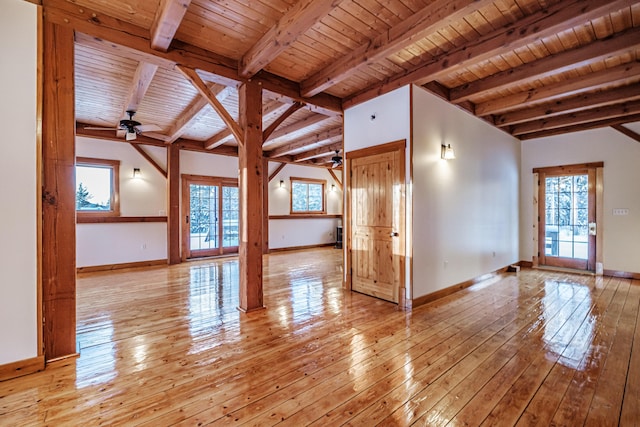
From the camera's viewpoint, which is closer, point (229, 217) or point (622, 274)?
point (622, 274)

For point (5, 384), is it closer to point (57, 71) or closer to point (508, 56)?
point (57, 71)

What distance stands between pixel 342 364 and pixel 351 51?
3278 mm

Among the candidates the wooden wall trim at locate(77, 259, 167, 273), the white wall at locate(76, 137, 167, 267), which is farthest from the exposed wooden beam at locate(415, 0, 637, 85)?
the wooden wall trim at locate(77, 259, 167, 273)

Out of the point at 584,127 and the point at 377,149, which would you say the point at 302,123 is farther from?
the point at 584,127

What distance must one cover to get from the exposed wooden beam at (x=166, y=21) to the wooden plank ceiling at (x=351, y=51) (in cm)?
1

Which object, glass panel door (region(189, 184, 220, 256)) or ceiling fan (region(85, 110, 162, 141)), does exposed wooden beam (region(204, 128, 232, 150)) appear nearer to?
glass panel door (region(189, 184, 220, 256))

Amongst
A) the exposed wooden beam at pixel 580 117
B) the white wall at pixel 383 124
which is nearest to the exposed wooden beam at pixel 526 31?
the white wall at pixel 383 124

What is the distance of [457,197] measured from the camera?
465cm

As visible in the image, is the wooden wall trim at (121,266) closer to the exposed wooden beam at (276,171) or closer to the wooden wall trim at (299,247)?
the wooden wall trim at (299,247)

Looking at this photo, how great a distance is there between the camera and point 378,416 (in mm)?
1831

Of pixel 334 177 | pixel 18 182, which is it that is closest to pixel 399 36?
pixel 18 182

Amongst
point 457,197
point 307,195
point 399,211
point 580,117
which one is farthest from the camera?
point 307,195

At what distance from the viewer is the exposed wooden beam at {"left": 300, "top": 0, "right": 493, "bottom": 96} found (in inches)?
96.1

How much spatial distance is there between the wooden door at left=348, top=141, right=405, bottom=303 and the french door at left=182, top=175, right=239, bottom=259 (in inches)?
186
